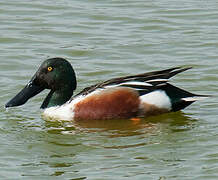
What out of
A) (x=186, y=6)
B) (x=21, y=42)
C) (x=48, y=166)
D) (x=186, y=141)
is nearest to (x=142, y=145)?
(x=186, y=141)

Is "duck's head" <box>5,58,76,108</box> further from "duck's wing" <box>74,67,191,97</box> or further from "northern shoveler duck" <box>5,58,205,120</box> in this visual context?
"duck's wing" <box>74,67,191,97</box>

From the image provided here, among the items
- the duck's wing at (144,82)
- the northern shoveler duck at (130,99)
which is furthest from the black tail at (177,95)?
the duck's wing at (144,82)

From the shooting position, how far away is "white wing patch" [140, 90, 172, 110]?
10906 millimetres

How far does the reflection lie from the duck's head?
54cm

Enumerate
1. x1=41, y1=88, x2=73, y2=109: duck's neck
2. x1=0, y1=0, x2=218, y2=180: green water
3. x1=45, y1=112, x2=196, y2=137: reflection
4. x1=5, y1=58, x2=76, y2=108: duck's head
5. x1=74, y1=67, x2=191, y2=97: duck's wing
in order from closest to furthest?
x1=0, y1=0, x2=218, y2=180: green water < x1=45, y1=112, x2=196, y2=137: reflection < x1=74, y1=67, x2=191, y2=97: duck's wing < x1=5, y1=58, x2=76, y2=108: duck's head < x1=41, y1=88, x2=73, y2=109: duck's neck

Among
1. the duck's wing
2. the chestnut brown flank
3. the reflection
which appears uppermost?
the duck's wing

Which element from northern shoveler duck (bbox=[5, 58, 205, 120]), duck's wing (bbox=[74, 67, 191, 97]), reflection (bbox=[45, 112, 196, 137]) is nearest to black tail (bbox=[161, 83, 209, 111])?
northern shoveler duck (bbox=[5, 58, 205, 120])

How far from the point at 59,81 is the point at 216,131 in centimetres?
263

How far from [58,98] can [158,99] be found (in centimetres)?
157

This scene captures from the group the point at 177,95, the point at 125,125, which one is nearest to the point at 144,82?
the point at 177,95

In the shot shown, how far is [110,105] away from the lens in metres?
10.9

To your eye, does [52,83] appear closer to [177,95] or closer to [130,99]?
[130,99]

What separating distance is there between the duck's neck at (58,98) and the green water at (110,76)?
227mm

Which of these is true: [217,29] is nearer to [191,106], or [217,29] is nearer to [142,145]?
[191,106]
